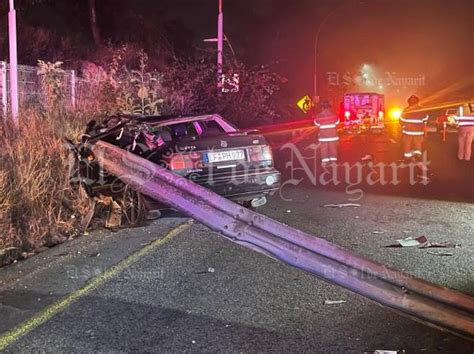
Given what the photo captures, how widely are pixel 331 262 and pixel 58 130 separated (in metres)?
5.97

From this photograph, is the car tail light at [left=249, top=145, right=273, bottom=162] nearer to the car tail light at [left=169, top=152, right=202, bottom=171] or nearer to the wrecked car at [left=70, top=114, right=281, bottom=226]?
the wrecked car at [left=70, top=114, right=281, bottom=226]

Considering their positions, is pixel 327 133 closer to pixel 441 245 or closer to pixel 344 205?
pixel 344 205

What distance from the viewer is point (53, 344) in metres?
3.98

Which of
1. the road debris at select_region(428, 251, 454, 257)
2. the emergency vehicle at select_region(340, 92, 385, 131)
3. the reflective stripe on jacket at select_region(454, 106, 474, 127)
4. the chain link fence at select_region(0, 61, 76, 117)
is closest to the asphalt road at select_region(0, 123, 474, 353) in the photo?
the road debris at select_region(428, 251, 454, 257)

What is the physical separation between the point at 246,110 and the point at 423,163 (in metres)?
8.32

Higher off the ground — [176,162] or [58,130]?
[58,130]

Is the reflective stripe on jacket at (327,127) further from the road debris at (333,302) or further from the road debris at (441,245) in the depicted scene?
the road debris at (333,302)

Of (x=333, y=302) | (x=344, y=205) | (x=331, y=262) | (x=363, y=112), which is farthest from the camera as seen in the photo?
(x=363, y=112)

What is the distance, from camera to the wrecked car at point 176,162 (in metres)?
7.13

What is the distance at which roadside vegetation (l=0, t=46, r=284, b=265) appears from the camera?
6.47 metres

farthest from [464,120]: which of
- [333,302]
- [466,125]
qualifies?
[333,302]

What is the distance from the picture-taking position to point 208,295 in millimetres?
5016

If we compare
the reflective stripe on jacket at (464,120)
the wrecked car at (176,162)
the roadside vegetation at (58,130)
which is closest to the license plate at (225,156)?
the wrecked car at (176,162)

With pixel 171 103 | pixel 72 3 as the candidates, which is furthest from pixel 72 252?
pixel 72 3
